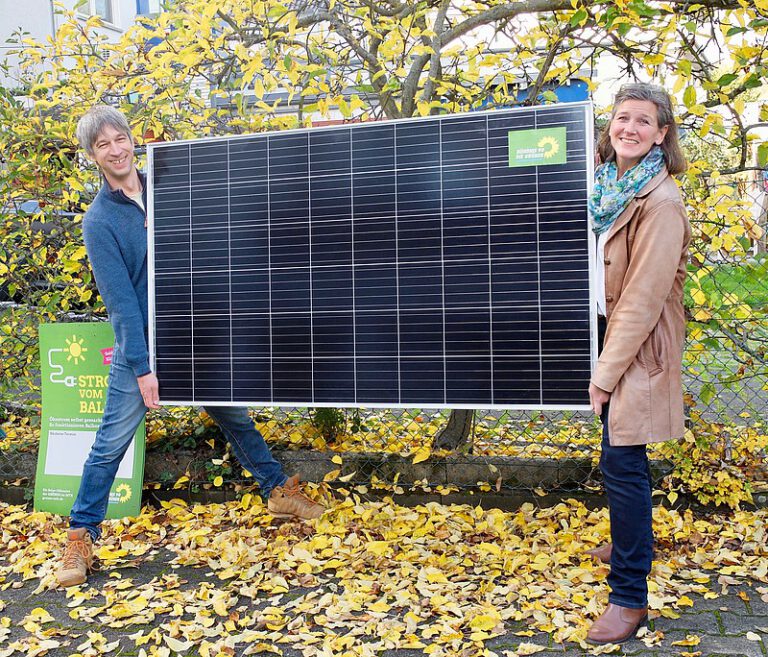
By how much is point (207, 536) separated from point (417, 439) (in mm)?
1310

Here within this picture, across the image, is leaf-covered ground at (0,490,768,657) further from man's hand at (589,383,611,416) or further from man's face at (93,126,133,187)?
man's face at (93,126,133,187)

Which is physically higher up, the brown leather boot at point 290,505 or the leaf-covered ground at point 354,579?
the brown leather boot at point 290,505

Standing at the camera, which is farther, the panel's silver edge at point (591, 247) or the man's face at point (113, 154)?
the man's face at point (113, 154)

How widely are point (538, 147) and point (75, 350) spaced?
2.73 meters

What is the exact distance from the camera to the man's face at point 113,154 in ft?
11.4

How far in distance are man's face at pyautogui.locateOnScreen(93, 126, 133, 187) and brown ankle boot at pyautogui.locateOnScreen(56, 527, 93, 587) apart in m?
1.65

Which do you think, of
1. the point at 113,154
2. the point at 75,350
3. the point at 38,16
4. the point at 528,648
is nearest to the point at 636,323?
the point at 528,648

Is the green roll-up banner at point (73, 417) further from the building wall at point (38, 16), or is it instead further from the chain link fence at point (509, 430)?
the building wall at point (38, 16)

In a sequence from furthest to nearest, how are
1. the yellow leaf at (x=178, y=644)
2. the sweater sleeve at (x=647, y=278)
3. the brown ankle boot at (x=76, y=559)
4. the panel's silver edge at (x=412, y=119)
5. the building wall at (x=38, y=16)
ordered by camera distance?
the building wall at (x=38, y=16), the brown ankle boot at (x=76, y=559), the panel's silver edge at (x=412, y=119), the yellow leaf at (x=178, y=644), the sweater sleeve at (x=647, y=278)

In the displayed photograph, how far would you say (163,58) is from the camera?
12.6ft

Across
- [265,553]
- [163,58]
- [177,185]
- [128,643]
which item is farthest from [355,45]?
[128,643]

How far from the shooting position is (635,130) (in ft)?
8.92

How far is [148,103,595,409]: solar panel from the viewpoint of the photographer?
3023 mm

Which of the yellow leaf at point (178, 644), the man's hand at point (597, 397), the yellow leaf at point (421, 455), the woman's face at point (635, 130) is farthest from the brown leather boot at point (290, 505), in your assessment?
the woman's face at point (635, 130)
